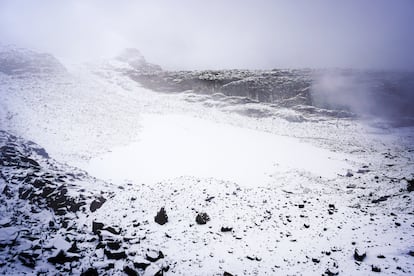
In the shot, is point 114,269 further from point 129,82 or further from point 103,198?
point 129,82

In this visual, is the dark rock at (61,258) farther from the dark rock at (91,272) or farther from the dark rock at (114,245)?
the dark rock at (114,245)

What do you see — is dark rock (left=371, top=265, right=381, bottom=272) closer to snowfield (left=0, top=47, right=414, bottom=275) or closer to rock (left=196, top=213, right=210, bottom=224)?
snowfield (left=0, top=47, right=414, bottom=275)

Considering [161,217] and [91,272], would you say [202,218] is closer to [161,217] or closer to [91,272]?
[161,217]

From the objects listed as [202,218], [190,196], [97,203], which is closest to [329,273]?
[202,218]

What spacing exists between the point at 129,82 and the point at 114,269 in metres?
53.4

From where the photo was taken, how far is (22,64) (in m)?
44.7

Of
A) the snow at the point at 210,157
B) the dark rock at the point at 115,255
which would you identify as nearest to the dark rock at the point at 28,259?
the dark rock at the point at 115,255

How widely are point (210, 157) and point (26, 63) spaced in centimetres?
4442

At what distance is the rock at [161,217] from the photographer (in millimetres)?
13208

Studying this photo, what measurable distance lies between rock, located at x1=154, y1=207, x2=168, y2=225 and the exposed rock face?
141ft

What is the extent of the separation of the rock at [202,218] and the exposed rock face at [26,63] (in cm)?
4480

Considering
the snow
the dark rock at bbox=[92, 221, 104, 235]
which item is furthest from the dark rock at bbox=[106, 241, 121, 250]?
the snow

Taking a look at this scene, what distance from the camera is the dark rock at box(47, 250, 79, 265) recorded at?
959 centimetres

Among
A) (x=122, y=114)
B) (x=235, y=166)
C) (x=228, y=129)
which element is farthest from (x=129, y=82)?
(x=235, y=166)
